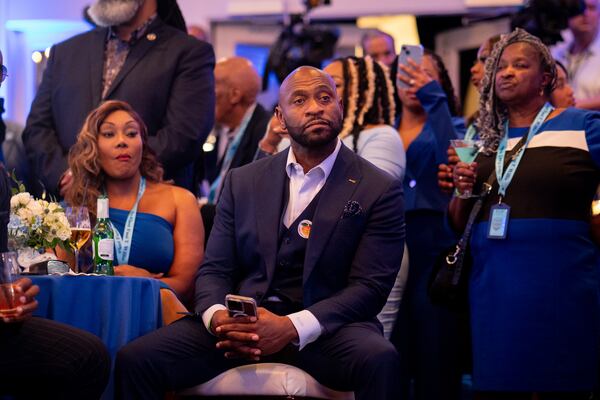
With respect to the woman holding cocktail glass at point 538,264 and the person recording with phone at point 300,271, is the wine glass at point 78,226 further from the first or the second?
the woman holding cocktail glass at point 538,264

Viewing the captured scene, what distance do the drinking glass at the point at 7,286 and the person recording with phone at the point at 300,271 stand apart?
1.95 feet

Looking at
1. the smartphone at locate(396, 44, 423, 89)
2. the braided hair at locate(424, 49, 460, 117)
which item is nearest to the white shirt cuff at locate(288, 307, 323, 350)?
the smartphone at locate(396, 44, 423, 89)

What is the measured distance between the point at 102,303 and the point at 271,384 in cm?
77

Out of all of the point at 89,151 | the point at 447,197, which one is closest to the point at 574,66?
the point at 447,197

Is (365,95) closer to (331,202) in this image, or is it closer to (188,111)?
(188,111)

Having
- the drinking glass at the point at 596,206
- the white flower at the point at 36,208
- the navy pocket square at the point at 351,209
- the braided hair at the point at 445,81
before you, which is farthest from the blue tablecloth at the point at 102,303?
the braided hair at the point at 445,81

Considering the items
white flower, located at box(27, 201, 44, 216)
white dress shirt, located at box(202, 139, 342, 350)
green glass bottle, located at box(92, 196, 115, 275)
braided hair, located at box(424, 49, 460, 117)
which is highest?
braided hair, located at box(424, 49, 460, 117)

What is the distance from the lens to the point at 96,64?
18.0 ft

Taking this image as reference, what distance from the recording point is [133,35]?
5.58 m

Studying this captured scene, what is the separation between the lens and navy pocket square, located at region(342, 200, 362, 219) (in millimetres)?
4059

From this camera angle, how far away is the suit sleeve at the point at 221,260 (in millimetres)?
4121

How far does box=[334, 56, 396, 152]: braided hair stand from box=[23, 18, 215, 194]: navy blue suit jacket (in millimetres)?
808

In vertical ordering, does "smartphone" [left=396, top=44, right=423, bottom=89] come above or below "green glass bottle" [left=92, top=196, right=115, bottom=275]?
above

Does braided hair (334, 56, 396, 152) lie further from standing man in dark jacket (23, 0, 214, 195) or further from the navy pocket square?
the navy pocket square
